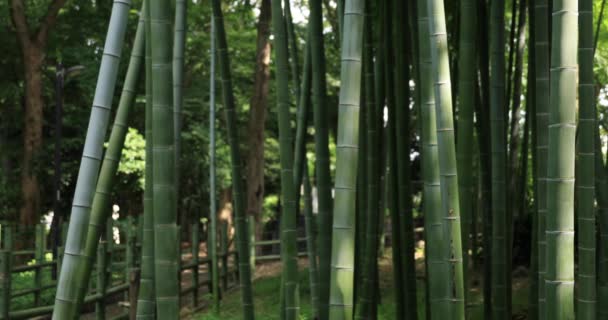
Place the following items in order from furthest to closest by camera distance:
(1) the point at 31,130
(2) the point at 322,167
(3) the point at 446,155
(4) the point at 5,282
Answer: (1) the point at 31,130
(4) the point at 5,282
(2) the point at 322,167
(3) the point at 446,155

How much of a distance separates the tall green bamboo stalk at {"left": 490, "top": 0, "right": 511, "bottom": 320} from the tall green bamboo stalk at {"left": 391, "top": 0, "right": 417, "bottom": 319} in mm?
284

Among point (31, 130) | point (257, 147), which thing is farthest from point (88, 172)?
point (31, 130)

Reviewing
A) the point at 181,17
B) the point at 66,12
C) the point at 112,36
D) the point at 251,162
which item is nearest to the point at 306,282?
the point at 251,162

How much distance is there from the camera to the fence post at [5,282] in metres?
3.84

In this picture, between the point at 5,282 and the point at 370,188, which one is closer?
the point at 370,188

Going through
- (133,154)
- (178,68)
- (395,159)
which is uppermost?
(133,154)

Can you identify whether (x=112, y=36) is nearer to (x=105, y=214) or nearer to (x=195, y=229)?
(x=105, y=214)

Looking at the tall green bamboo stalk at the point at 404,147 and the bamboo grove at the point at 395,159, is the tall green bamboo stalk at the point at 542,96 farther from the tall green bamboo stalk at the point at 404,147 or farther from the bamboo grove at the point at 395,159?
the tall green bamboo stalk at the point at 404,147

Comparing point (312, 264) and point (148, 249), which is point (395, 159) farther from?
point (148, 249)

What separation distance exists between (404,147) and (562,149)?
902mm

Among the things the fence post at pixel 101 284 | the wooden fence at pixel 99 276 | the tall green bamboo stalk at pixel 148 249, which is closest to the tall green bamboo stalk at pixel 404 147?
the tall green bamboo stalk at pixel 148 249

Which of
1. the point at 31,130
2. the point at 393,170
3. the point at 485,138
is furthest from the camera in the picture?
the point at 31,130

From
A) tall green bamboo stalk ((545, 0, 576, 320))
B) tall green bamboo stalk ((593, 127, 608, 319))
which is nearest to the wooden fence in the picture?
tall green bamboo stalk ((593, 127, 608, 319))

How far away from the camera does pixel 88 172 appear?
1747 mm
